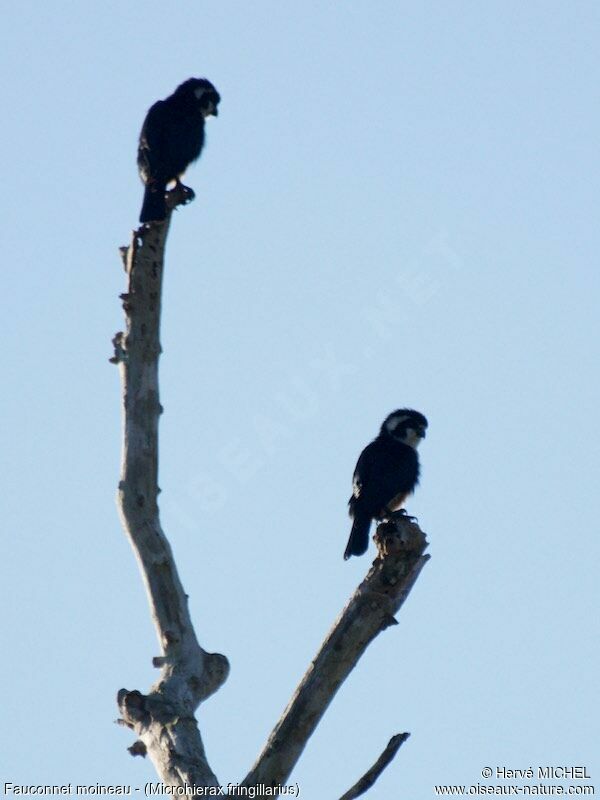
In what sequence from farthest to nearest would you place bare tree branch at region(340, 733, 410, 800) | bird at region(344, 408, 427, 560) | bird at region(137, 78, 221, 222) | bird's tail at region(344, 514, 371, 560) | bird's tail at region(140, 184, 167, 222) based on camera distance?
bird at region(137, 78, 221, 222), bird at region(344, 408, 427, 560), bird's tail at region(344, 514, 371, 560), bird's tail at region(140, 184, 167, 222), bare tree branch at region(340, 733, 410, 800)

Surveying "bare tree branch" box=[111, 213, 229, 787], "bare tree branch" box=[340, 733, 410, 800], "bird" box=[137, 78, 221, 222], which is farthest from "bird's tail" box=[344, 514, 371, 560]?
"bare tree branch" box=[340, 733, 410, 800]

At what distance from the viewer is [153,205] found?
959 centimetres

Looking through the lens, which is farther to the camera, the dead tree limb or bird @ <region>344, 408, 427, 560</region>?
bird @ <region>344, 408, 427, 560</region>

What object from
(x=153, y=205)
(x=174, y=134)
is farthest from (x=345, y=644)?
(x=174, y=134)

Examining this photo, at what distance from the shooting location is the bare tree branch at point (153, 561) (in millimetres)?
6711

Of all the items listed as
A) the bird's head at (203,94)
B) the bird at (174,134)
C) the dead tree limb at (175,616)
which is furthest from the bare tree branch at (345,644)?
the bird's head at (203,94)

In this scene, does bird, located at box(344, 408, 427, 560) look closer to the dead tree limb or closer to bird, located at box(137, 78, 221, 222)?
the dead tree limb

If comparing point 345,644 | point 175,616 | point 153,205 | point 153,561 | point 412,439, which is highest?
point 153,205

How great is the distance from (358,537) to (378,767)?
3.50 meters

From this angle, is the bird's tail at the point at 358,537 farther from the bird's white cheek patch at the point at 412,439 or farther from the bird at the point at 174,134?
the bird at the point at 174,134

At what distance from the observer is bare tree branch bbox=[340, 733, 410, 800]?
634 cm

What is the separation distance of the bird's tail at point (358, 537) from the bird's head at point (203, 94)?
451 centimetres

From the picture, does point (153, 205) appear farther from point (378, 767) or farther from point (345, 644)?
point (378, 767)

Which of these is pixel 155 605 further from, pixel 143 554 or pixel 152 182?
pixel 152 182
